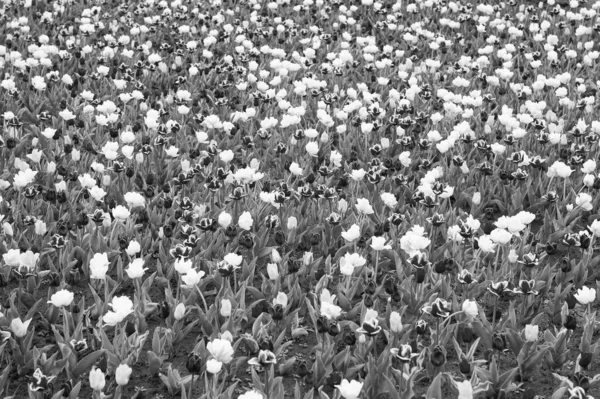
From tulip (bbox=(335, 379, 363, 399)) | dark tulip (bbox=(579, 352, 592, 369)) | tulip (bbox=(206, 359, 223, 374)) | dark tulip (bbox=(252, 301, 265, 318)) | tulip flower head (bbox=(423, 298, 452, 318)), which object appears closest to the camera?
tulip (bbox=(335, 379, 363, 399))

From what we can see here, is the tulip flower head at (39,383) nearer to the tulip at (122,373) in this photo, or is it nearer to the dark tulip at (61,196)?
the tulip at (122,373)

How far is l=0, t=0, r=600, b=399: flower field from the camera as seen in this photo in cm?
381

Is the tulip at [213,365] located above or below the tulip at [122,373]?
above

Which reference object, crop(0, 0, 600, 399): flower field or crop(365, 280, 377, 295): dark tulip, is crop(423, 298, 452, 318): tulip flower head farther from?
crop(365, 280, 377, 295): dark tulip

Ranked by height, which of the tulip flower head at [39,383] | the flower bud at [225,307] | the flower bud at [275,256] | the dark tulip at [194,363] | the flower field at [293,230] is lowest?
the flower field at [293,230]

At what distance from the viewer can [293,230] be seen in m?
5.15

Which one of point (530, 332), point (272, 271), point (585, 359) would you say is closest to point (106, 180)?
point (272, 271)

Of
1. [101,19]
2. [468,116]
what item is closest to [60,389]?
[468,116]

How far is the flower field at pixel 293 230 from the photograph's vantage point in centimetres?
381

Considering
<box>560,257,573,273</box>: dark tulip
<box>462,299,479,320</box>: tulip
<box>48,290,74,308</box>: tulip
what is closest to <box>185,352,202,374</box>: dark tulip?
<box>48,290,74,308</box>: tulip

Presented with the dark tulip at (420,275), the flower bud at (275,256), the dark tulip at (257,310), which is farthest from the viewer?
the flower bud at (275,256)

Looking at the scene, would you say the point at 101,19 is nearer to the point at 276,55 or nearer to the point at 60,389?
the point at 276,55

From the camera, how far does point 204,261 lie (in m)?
4.72

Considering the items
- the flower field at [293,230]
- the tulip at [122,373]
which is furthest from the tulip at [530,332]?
the tulip at [122,373]
